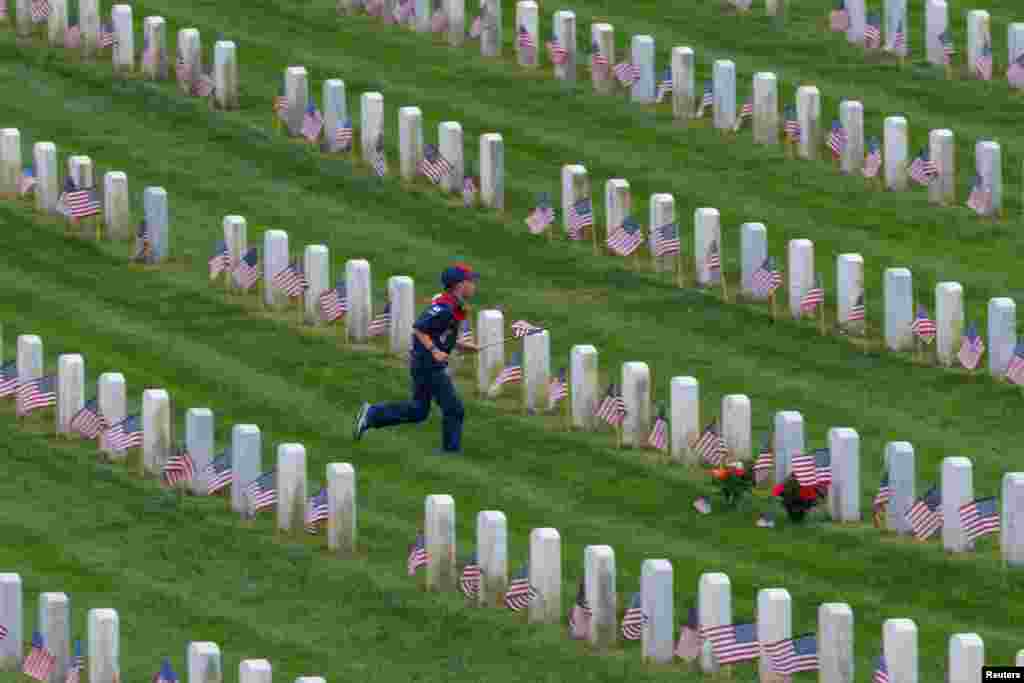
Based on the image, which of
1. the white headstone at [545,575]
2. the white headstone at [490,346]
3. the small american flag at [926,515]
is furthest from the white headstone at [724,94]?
the white headstone at [545,575]

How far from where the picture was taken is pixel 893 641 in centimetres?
2292

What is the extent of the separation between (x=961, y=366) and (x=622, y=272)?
4.07 metres

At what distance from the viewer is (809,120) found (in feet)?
119

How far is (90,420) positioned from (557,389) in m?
4.07

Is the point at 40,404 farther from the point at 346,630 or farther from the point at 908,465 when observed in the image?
the point at 908,465

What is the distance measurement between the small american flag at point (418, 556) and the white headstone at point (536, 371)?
4.06 metres

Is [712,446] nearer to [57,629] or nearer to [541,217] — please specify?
[541,217]

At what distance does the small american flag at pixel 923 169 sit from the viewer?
35.0m

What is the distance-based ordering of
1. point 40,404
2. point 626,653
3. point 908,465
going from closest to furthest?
point 626,653 < point 908,465 < point 40,404

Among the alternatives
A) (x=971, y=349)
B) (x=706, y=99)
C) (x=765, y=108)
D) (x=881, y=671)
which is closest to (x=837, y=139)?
(x=765, y=108)

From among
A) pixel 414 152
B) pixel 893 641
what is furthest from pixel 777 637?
pixel 414 152

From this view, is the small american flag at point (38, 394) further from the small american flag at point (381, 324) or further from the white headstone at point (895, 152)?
the white headstone at point (895, 152)

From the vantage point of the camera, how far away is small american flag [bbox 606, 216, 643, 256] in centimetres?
3338

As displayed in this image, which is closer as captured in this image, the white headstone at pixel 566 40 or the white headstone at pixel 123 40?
the white headstone at pixel 566 40
